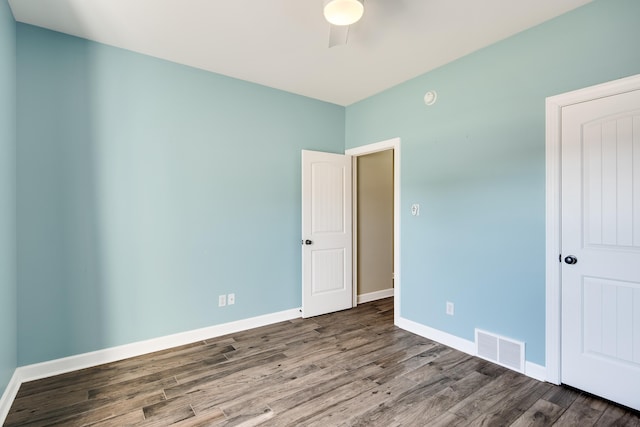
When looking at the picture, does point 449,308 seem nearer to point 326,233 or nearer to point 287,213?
point 326,233

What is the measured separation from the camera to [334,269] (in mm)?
4016

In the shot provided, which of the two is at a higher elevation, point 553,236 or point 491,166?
point 491,166

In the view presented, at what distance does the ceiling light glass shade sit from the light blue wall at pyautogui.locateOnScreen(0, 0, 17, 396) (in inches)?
84.0

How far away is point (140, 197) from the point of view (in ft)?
9.26

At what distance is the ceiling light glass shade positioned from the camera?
1720 mm

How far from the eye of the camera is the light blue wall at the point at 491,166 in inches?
85.7

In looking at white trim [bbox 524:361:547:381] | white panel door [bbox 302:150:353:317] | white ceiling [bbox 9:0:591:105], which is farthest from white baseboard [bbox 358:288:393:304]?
white ceiling [bbox 9:0:591:105]

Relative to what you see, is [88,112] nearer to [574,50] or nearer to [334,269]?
[334,269]

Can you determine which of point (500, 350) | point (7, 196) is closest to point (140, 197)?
point (7, 196)

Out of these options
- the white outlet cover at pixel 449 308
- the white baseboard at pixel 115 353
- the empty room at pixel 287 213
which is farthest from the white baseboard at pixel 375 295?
the white outlet cover at pixel 449 308

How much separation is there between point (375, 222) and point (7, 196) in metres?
3.92

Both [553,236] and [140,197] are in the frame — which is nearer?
[553,236]

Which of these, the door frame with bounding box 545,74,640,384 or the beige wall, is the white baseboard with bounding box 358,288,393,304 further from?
the door frame with bounding box 545,74,640,384

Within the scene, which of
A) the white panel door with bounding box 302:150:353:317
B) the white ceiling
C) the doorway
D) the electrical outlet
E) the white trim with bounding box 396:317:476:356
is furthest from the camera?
the doorway
